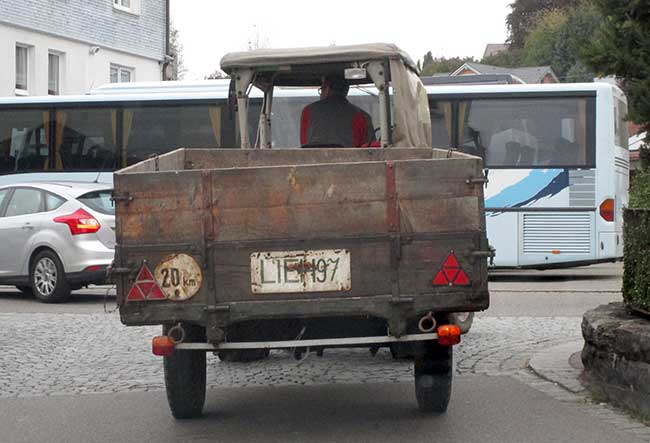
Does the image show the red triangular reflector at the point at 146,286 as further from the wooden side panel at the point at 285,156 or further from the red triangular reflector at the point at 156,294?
the wooden side panel at the point at 285,156

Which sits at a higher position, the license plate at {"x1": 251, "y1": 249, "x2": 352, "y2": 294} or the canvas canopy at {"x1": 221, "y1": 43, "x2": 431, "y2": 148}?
the canvas canopy at {"x1": 221, "y1": 43, "x2": 431, "y2": 148}

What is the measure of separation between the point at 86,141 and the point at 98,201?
5.66 m

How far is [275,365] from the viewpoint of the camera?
32.9 ft

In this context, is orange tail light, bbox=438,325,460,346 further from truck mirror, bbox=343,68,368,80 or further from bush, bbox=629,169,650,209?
truck mirror, bbox=343,68,368,80

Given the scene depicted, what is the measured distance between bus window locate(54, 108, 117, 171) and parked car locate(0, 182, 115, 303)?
15.7ft

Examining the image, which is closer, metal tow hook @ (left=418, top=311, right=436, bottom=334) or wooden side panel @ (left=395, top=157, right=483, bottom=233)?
wooden side panel @ (left=395, top=157, right=483, bottom=233)

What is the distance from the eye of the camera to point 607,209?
19547 millimetres

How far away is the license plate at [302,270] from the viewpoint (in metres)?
6.61

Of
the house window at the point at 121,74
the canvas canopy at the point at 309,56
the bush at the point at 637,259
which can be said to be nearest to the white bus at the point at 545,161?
the canvas canopy at the point at 309,56

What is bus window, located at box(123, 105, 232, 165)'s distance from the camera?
2111 cm

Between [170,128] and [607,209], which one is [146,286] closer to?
[607,209]

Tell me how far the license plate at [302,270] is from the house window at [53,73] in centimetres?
2765

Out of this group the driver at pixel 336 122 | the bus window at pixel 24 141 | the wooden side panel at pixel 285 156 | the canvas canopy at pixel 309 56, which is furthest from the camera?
the bus window at pixel 24 141

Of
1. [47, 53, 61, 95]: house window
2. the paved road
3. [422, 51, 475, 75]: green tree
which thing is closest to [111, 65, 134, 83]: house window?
[47, 53, 61, 95]: house window
